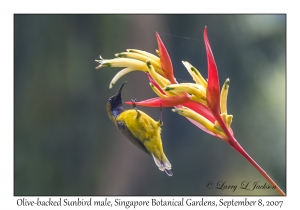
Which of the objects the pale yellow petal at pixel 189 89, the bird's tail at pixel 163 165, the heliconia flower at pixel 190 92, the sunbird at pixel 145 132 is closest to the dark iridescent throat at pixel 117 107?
the sunbird at pixel 145 132

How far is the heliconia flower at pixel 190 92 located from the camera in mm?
1246

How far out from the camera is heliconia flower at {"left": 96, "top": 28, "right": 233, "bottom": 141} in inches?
49.1

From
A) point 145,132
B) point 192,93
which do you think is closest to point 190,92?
point 192,93

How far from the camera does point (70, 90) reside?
4.16 meters

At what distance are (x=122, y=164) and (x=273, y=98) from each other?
5.07 feet

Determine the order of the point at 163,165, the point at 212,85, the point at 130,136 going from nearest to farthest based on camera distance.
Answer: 1. the point at 212,85
2. the point at 163,165
3. the point at 130,136

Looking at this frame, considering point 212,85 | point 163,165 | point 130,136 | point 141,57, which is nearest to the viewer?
point 212,85

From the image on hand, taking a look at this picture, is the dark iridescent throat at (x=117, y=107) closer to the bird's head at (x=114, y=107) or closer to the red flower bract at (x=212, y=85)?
the bird's head at (x=114, y=107)

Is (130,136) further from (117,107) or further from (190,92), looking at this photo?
(190,92)

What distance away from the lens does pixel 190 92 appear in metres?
1.27
